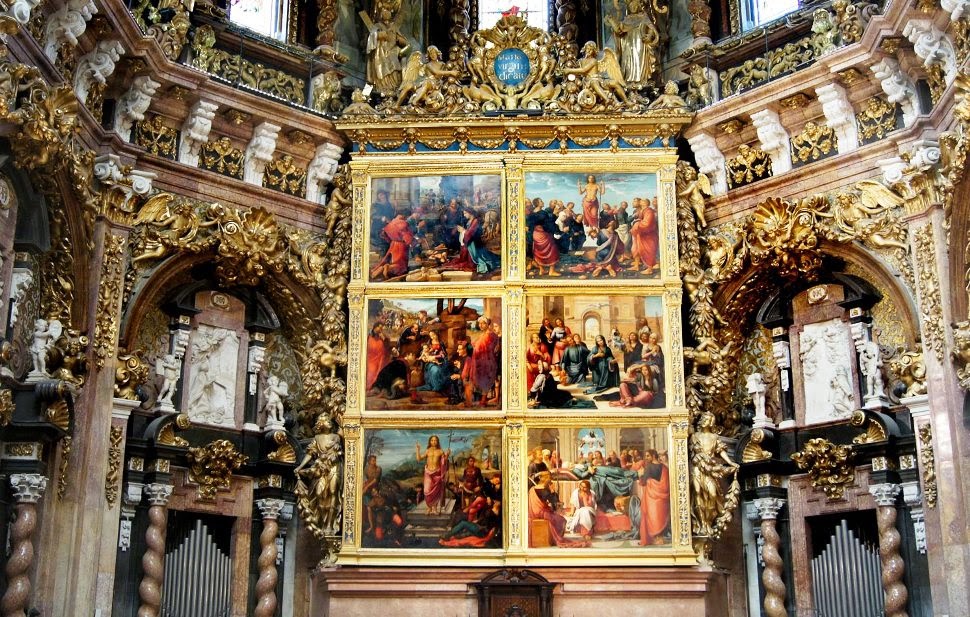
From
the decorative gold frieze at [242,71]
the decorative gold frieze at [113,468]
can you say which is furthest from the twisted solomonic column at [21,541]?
the decorative gold frieze at [242,71]

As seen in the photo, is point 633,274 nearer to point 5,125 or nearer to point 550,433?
point 550,433

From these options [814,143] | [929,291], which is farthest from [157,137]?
[929,291]

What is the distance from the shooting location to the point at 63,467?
1441 centimetres

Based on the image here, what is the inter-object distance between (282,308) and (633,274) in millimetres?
5096

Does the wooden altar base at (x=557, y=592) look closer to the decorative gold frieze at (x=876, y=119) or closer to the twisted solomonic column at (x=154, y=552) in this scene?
the twisted solomonic column at (x=154, y=552)

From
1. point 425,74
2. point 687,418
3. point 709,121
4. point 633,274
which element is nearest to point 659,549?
point 687,418

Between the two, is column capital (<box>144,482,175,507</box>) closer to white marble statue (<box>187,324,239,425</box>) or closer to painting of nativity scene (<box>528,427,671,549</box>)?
white marble statue (<box>187,324,239,425</box>)

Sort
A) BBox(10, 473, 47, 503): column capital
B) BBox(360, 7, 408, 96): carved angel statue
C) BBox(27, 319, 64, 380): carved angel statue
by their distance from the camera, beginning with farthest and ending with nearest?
1. BBox(360, 7, 408, 96): carved angel statue
2. BBox(27, 319, 64, 380): carved angel statue
3. BBox(10, 473, 47, 503): column capital

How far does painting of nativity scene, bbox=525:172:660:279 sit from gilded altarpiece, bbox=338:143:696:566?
3 centimetres

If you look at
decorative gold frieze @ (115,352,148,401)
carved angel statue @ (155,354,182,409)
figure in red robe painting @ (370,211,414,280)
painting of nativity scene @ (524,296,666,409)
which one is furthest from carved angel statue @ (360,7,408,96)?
decorative gold frieze @ (115,352,148,401)

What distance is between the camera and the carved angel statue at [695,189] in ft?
57.5

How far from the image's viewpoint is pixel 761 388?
1703 cm

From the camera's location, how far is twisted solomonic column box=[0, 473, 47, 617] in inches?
523

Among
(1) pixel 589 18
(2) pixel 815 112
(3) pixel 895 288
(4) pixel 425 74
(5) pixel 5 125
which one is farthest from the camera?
(1) pixel 589 18
